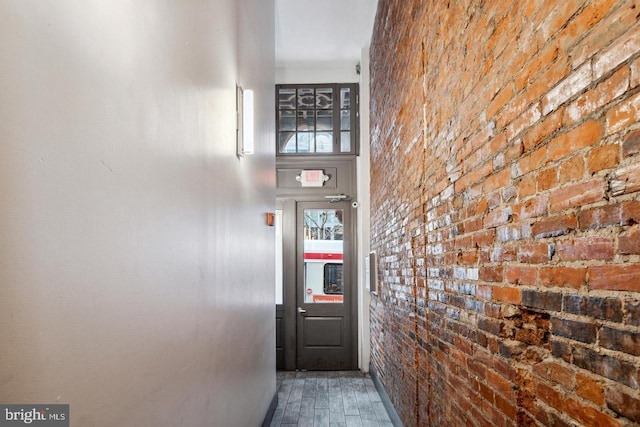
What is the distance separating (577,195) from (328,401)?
3.96 metres

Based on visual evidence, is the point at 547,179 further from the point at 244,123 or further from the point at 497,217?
the point at 244,123

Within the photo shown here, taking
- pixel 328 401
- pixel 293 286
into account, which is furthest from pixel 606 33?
pixel 293 286

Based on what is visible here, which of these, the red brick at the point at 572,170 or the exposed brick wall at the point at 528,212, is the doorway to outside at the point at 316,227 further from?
the red brick at the point at 572,170

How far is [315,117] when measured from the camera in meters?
5.87

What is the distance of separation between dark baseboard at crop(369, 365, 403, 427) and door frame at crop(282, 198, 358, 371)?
0.65 meters

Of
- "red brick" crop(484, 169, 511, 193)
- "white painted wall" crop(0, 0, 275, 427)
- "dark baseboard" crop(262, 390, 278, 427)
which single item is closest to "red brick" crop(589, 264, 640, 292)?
"red brick" crop(484, 169, 511, 193)

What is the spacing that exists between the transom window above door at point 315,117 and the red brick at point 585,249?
15.9 feet

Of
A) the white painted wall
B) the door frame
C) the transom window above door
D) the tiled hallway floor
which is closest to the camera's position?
the white painted wall

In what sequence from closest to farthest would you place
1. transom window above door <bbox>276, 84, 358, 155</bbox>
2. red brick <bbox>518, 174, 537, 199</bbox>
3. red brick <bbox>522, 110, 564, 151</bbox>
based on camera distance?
red brick <bbox>522, 110, 564, 151</bbox> < red brick <bbox>518, 174, 537, 199</bbox> < transom window above door <bbox>276, 84, 358, 155</bbox>

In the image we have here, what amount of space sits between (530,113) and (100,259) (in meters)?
1.18

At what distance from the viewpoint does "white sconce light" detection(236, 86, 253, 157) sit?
2.62 meters

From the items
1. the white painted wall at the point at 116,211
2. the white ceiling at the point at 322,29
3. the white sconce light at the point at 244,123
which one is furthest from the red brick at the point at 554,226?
the white ceiling at the point at 322,29

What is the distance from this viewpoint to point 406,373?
3.09 metres

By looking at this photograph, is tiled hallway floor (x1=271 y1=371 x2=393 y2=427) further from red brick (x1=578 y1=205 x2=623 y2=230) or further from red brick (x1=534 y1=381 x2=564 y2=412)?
red brick (x1=578 y1=205 x2=623 y2=230)
